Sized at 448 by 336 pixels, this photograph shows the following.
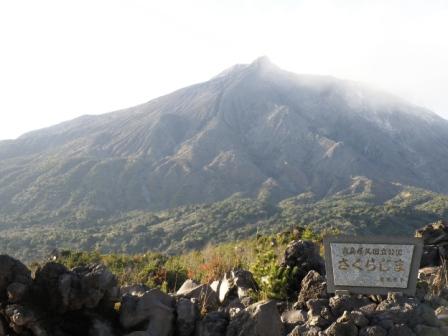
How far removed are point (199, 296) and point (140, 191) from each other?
94757 mm

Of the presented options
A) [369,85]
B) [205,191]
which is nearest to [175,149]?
[205,191]

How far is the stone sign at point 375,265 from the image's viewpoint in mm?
7598

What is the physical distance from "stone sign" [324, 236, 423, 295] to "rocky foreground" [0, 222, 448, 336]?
0.61ft

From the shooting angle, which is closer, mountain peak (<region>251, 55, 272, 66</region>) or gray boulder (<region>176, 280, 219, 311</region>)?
gray boulder (<region>176, 280, 219, 311</region>)

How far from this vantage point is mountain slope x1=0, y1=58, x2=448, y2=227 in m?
96.2

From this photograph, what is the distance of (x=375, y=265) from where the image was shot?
301 inches

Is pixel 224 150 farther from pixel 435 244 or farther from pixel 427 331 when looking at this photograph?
pixel 427 331

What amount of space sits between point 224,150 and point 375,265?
376 ft

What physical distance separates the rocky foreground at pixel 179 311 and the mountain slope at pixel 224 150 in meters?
73.4

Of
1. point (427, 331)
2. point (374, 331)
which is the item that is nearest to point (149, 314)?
point (374, 331)

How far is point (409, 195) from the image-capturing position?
93000 mm

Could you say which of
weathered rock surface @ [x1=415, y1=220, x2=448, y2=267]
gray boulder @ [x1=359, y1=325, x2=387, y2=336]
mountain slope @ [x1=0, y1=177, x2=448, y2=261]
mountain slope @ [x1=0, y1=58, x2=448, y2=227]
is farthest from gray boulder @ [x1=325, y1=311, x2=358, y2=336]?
mountain slope @ [x1=0, y1=58, x2=448, y2=227]

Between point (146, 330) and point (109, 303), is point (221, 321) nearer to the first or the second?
point (146, 330)

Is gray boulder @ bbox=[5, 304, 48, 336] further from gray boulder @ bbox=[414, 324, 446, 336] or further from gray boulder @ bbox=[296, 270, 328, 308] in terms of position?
gray boulder @ bbox=[414, 324, 446, 336]
